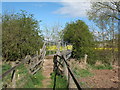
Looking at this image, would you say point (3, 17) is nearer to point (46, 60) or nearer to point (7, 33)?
point (7, 33)

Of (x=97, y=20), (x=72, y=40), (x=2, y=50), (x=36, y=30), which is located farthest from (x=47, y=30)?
(x=2, y=50)

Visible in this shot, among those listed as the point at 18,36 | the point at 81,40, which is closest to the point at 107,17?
the point at 81,40

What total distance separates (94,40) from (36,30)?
5.30 m

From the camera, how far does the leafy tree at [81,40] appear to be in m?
14.8

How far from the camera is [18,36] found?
10547 millimetres

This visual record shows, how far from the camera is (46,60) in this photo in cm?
1011

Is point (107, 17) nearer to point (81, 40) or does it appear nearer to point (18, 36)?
point (81, 40)

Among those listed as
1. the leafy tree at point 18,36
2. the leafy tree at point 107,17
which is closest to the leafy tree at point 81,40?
the leafy tree at point 107,17

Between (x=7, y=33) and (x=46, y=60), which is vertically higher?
(x=7, y=33)

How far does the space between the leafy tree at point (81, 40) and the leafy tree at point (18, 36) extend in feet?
14.4

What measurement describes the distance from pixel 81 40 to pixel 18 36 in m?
5.87

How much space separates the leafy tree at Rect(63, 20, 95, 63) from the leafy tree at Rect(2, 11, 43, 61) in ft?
14.4

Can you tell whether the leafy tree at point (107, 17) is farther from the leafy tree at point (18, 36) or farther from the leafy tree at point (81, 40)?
the leafy tree at point (18, 36)

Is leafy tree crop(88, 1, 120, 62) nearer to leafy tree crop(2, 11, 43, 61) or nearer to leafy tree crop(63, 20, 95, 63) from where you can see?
leafy tree crop(63, 20, 95, 63)
